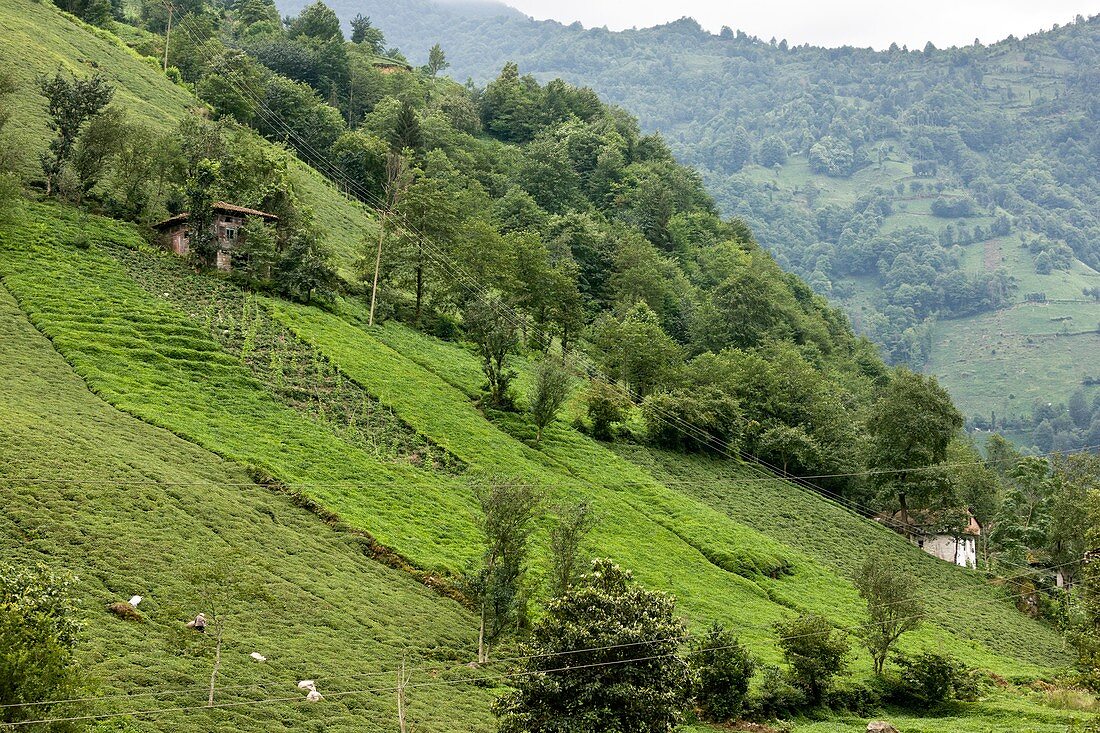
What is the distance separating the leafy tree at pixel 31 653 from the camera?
79.9 ft

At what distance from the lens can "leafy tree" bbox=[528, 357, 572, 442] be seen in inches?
2768

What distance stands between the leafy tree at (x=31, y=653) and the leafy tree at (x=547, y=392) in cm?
4570

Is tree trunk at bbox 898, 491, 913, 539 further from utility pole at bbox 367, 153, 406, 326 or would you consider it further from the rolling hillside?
utility pole at bbox 367, 153, 406, 326

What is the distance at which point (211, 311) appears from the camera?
230 feet

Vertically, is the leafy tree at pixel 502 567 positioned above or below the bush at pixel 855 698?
above

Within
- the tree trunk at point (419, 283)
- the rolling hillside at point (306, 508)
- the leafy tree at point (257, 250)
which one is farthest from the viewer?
the tree trunk at point (419, 283)

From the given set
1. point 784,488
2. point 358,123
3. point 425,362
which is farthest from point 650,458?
point 358,123

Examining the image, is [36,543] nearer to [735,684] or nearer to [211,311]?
[735,684]

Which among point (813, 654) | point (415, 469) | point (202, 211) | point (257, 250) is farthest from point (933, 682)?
point (202, 211)

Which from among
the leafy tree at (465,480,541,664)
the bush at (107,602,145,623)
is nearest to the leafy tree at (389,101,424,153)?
the leafy tree at (465,480,541,664)

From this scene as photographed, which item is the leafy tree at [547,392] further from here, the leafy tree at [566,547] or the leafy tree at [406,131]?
the leafy tree at [406,131]

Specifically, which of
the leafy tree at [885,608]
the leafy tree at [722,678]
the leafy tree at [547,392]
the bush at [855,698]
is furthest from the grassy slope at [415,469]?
the leafy tree at [722,678]

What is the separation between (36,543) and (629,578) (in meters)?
22.7

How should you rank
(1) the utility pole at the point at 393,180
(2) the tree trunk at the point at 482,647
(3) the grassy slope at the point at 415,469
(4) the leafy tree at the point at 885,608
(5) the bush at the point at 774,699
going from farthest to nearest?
(1) the utility pole at the point at 393,180 < (3) the grassy slope at the point at 415,469 < (4) the leafy tree at the point at 885,608 < (5) the bush at the point at 774,699 < (2) the tree trunk at the point at 482,647
